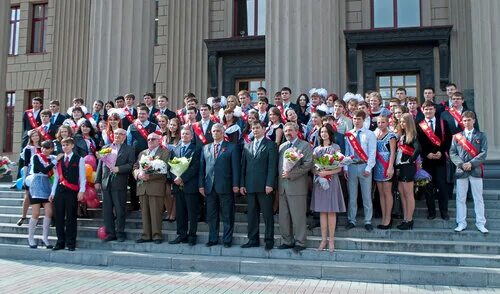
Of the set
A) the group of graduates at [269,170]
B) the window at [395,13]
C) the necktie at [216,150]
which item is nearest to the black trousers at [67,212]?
the group of graduates at [269,170]

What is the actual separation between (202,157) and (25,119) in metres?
5.94

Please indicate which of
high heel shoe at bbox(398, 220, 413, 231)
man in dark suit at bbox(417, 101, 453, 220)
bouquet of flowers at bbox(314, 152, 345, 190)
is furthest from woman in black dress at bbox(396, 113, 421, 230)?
bouquet of flowers at bbox(314, 152, 345, 190)

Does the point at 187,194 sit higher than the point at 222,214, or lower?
higher

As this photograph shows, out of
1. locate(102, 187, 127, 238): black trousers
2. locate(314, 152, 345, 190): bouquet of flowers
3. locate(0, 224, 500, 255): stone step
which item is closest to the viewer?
locate(0, 224, 500, 255): stone step

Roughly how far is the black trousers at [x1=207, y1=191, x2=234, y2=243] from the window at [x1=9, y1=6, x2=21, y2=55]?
65.1 ft

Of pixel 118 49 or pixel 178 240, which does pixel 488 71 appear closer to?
pixel 178 240

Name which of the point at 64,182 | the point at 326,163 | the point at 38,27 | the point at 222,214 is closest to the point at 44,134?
the point at 64,182

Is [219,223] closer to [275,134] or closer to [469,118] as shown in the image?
[275,134]

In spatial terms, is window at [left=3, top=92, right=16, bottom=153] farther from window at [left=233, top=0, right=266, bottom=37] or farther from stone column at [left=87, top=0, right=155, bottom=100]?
window at [left=233, top=0, right=266, bottom=37]

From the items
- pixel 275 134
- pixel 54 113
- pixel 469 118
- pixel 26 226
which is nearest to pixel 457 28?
pixel 469 118

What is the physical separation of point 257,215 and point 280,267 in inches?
44.3

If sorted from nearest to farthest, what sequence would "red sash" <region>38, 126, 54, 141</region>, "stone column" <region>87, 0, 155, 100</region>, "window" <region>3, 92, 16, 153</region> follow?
"red sash" <region>38, 126, 54, 141</region> < "stone column" <region>87, 0, 155, 100</region> < "window" <region>3, 92, 16, 153</region>

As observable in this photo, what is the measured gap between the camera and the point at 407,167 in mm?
8688

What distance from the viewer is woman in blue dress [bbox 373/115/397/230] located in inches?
342
